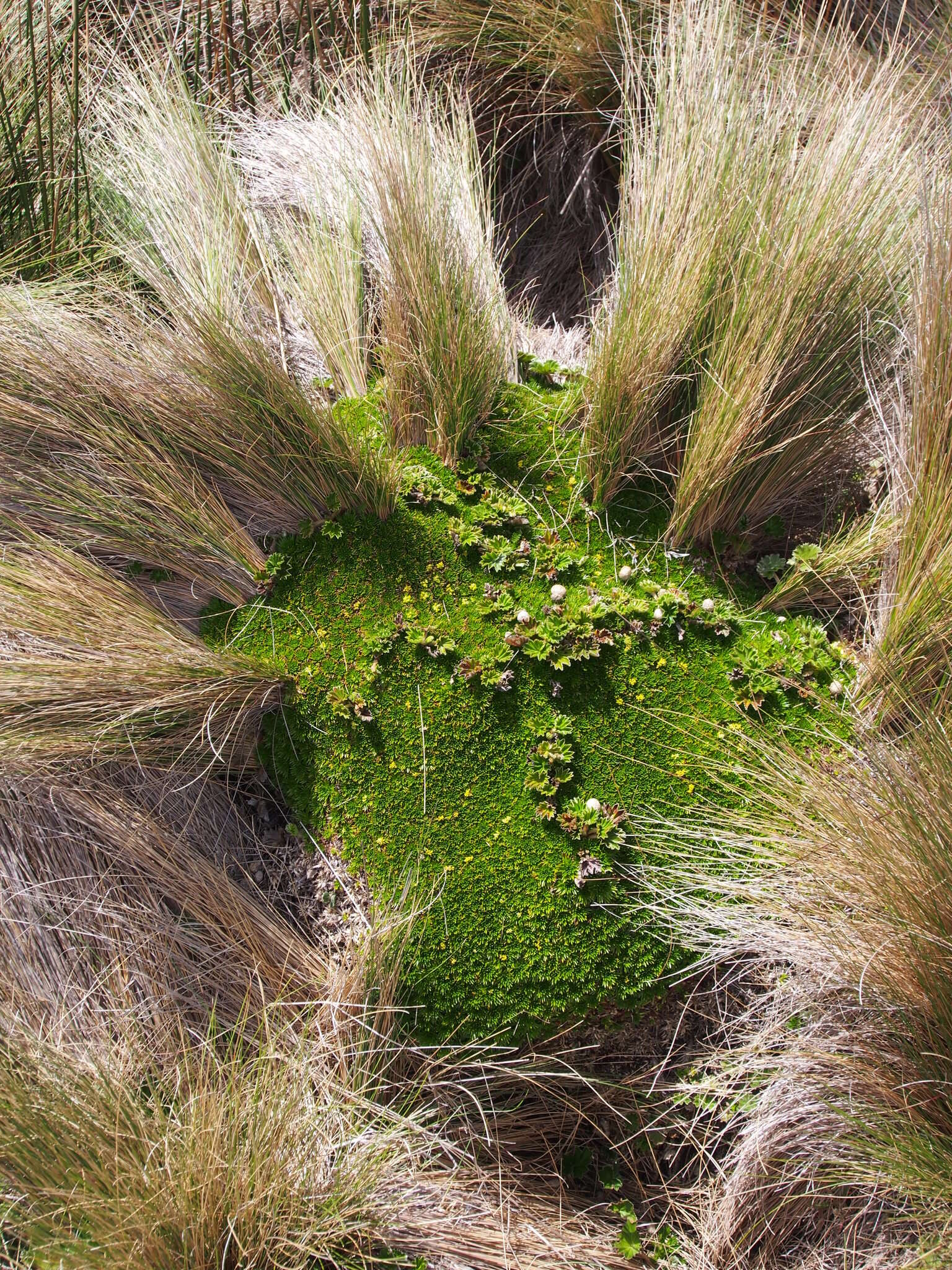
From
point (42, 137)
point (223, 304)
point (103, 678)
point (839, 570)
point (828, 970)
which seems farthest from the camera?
point (42, 137)

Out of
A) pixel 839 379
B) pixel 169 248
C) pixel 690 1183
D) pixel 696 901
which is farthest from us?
pixel 169 248

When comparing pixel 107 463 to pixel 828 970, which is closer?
pixel 828 970

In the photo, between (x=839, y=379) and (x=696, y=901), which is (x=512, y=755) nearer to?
(x=696, y=901)

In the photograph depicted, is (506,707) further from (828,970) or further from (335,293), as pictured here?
(335,293)

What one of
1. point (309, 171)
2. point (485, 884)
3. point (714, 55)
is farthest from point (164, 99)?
point (485, 884)

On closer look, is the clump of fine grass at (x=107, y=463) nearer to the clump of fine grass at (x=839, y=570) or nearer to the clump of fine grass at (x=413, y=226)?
the clump of fine grass at (x=413, y=226)

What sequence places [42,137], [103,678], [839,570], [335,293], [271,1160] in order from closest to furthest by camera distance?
[271,1160]
[103,678]
[839,570]
[335,293]
[42,137]

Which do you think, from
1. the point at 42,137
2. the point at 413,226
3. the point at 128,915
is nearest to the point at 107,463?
the point at 413,226
